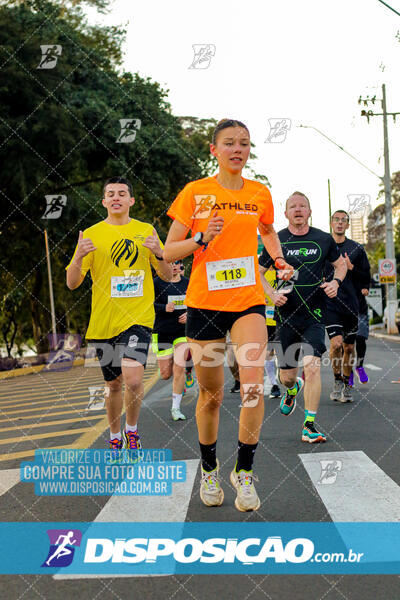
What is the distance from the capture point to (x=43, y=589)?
3.30m

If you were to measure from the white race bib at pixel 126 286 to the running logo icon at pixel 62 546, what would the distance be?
218 cm

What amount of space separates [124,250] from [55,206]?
16258 mm

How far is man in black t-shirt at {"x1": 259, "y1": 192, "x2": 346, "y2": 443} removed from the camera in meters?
6.85

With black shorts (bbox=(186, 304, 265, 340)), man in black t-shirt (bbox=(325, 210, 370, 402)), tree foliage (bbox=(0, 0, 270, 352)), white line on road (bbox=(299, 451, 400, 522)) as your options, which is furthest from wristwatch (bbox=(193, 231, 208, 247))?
tree foliage (bbox=(0, 0, 270, 352))

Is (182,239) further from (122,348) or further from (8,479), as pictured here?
(8,479)

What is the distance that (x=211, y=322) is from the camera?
4.56 meters

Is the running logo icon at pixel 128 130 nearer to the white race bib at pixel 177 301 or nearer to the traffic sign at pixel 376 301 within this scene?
the white race bib at pixel 177 301

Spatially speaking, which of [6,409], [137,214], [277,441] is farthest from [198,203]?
[137,214]

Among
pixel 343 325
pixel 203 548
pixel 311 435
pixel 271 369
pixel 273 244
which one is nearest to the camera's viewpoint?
pixel 203 548

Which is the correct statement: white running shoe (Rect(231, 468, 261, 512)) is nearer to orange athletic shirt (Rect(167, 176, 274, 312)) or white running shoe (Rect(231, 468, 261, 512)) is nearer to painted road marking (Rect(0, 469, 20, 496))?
orange athletic shirt (Rect(167, 176, 274, 312))

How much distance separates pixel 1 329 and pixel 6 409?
1172 inches

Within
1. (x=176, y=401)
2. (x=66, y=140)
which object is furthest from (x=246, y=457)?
(x=66, y=140)

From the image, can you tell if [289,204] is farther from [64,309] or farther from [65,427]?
[64,309]

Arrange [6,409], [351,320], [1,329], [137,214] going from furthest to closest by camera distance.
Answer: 1. [1,329]
2. [137,214]
3. [6,409]
4. [351,320]
